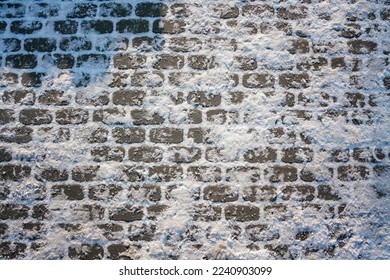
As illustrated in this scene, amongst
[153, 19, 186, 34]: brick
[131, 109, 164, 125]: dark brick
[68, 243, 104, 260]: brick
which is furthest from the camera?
[153, 19, 186, 34]: brick

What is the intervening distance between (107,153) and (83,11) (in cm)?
104

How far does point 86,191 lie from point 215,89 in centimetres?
107

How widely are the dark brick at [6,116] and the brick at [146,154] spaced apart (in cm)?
84

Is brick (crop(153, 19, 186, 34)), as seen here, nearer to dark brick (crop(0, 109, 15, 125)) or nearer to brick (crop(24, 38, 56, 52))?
brick (crop(24, 38, 56, 52))

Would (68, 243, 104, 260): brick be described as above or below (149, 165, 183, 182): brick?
below

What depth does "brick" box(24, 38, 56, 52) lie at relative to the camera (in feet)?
7.00

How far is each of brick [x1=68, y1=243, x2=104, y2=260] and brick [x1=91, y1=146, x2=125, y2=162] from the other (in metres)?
0.54

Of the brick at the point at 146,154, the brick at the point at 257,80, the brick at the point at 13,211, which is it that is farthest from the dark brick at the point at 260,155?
the brick at the point at 13,211

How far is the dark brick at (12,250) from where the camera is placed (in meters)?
1.92

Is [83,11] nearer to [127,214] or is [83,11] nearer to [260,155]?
[127,214]

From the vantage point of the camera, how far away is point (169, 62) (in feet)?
6.86

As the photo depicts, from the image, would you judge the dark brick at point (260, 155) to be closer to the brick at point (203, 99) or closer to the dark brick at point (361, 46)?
the brick at point (203, 99)

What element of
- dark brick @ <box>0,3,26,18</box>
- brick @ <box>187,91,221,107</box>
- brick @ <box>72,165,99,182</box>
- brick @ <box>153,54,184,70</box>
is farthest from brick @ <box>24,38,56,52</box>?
brick @ <box>187,91,221,107</box>

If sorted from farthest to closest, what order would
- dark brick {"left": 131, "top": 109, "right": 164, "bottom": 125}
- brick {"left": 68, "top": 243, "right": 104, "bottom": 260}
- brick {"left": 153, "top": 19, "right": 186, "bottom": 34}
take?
1. brick {"left": 153, "top": 19, "right": 186, "bottom": 34}
2. dark brick {"left": 131, "top": 109, "right": 164, "bottom": 125}
3. brick {"left": 68, "top": 243, "right": 104, "bottom": 260}
